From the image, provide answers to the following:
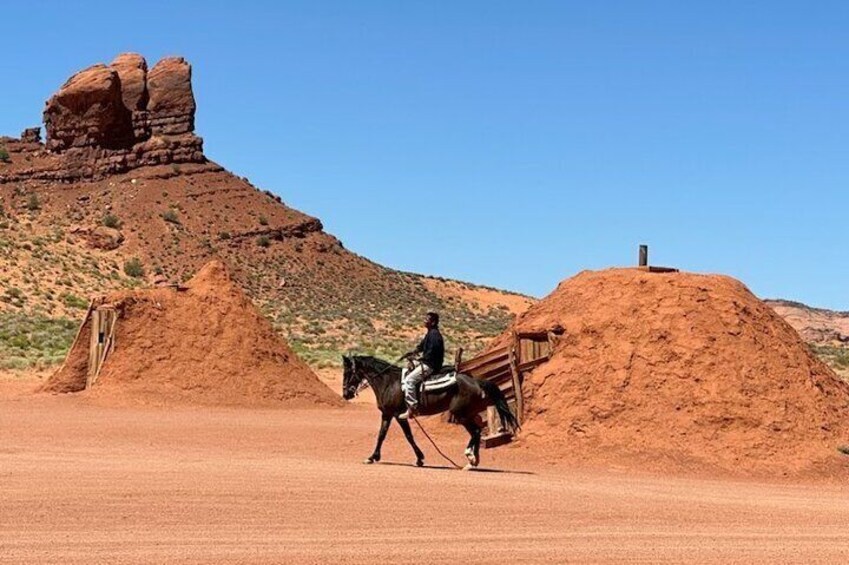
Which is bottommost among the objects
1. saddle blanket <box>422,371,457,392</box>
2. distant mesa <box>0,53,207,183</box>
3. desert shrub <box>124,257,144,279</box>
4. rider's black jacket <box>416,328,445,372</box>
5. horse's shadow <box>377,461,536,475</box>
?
horse's shadow <box>377,461,536,475</box>

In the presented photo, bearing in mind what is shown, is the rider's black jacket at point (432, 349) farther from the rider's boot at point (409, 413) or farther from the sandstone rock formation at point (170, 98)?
the sandstone rock formation at point (170, 98)


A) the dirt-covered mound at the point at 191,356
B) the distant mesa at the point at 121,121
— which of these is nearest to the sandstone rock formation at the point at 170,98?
the distant mesa at the point at 121,121

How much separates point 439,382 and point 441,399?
233mm

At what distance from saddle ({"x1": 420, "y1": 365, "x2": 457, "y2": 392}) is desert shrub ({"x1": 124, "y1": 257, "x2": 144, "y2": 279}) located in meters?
56.1

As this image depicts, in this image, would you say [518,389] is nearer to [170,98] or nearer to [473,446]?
[473,446]

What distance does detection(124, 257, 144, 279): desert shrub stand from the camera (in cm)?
6938

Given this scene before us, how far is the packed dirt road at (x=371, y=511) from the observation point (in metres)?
9.55

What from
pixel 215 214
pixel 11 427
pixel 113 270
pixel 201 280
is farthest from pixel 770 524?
pixel 215 214

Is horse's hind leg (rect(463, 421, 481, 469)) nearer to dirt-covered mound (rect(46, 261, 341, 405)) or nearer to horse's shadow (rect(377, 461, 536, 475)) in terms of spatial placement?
horse's shadow (rect(377, 461, 536, 475))

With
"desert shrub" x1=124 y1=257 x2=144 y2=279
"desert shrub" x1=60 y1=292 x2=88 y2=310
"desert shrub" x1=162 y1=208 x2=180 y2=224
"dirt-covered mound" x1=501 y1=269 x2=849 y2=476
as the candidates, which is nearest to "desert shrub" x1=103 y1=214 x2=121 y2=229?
"desert shrub" x1=162 y1=208 x2=180 y2=224

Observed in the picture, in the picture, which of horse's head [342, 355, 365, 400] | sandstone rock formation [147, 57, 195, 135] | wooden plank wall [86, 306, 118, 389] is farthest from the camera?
sandstone rock formation [147, 57, 195, 135]

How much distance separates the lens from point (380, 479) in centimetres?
1398

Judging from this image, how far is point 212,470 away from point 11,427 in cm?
828

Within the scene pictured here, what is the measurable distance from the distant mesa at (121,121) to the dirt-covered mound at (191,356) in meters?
53.8
